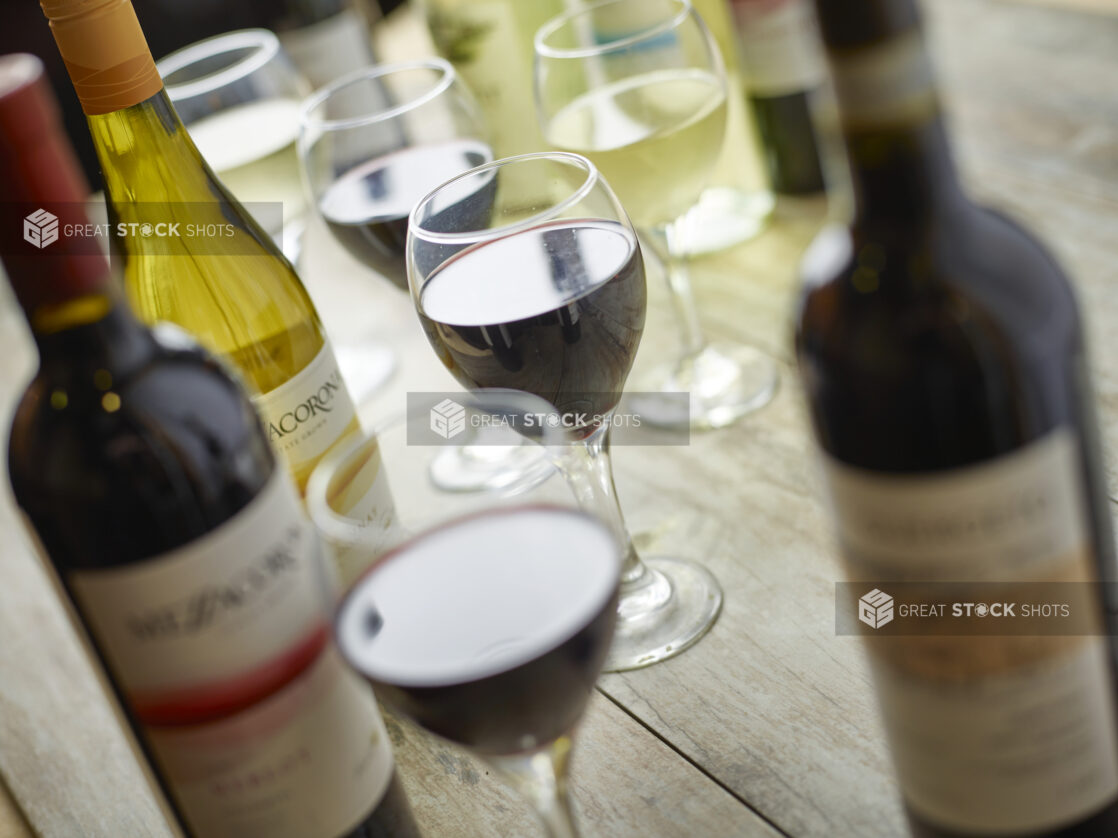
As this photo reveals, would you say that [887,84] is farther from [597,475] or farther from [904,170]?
[597,475]

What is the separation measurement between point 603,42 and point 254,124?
1.41 ft

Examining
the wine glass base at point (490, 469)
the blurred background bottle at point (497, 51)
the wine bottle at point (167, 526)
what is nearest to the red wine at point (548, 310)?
the wine glass base at point (490, 469)

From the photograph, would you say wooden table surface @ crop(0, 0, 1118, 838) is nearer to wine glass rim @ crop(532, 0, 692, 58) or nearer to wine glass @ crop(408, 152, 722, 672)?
wine glass @ crop(408, 152, 722, 672)

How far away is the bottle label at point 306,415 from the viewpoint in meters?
0.78

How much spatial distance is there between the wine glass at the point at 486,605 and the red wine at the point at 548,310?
0.55 feet

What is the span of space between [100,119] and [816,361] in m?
0.59

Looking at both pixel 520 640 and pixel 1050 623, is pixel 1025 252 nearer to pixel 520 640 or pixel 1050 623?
pixel 1050 623

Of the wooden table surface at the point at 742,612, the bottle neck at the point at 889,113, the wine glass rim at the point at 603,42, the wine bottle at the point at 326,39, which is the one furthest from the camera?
the wine bottle at the point at 326,39

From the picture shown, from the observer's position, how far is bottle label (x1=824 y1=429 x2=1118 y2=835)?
471 millimetres

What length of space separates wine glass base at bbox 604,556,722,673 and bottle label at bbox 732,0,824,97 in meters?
0.62

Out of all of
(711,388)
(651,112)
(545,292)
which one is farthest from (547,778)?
(651,112)

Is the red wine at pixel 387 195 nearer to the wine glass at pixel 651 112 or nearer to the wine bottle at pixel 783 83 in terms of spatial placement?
the wine glass at pixel 651 112

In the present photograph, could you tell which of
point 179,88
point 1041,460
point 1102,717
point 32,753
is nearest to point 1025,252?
point 1041,460

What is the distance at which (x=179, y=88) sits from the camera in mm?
1299
